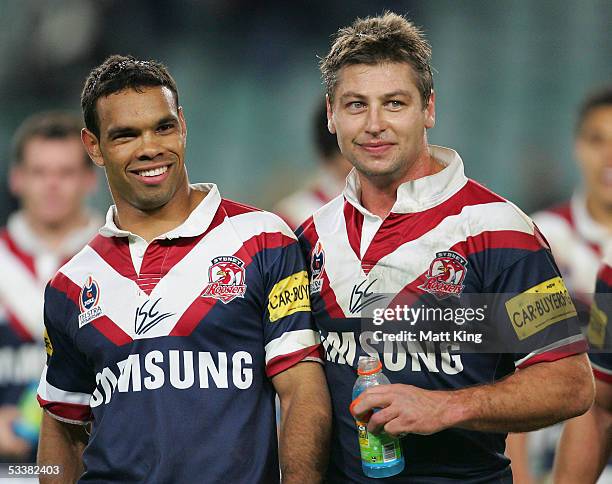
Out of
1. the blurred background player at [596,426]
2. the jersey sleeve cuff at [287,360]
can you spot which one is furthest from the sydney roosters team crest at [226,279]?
the blurred background player at [596,426]

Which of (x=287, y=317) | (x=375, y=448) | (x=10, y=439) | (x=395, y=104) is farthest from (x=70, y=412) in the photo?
(x=10, y=439)

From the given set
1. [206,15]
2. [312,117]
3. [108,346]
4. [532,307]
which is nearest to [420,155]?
[532,307]

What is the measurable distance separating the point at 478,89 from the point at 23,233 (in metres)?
2.81

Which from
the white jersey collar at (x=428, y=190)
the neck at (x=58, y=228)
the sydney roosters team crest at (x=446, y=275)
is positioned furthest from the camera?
the neck at (x=58, y=228)

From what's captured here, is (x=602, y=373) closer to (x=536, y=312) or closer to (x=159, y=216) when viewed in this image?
(x=536, y=312)

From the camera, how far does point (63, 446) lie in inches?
132

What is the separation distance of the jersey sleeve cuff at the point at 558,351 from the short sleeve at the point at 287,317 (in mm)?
630

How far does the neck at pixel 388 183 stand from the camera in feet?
10.1

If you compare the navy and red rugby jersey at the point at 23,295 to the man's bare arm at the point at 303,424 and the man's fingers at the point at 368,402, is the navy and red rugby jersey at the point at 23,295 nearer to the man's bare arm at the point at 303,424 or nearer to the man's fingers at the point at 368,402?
the man's bare arm at the point at 303,424

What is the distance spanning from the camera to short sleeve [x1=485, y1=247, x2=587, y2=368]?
283 centimetres

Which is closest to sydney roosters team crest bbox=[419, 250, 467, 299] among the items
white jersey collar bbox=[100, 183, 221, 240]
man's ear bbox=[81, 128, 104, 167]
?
white jersey collar bbox=[100, 183, 221, 240]

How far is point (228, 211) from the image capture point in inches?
126

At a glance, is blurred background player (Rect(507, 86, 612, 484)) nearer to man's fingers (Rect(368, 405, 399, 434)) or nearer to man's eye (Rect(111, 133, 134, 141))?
man's fingers (Rect(368, 405, 399, 434))

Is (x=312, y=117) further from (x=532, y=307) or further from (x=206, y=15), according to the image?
(x=532, y=307)
